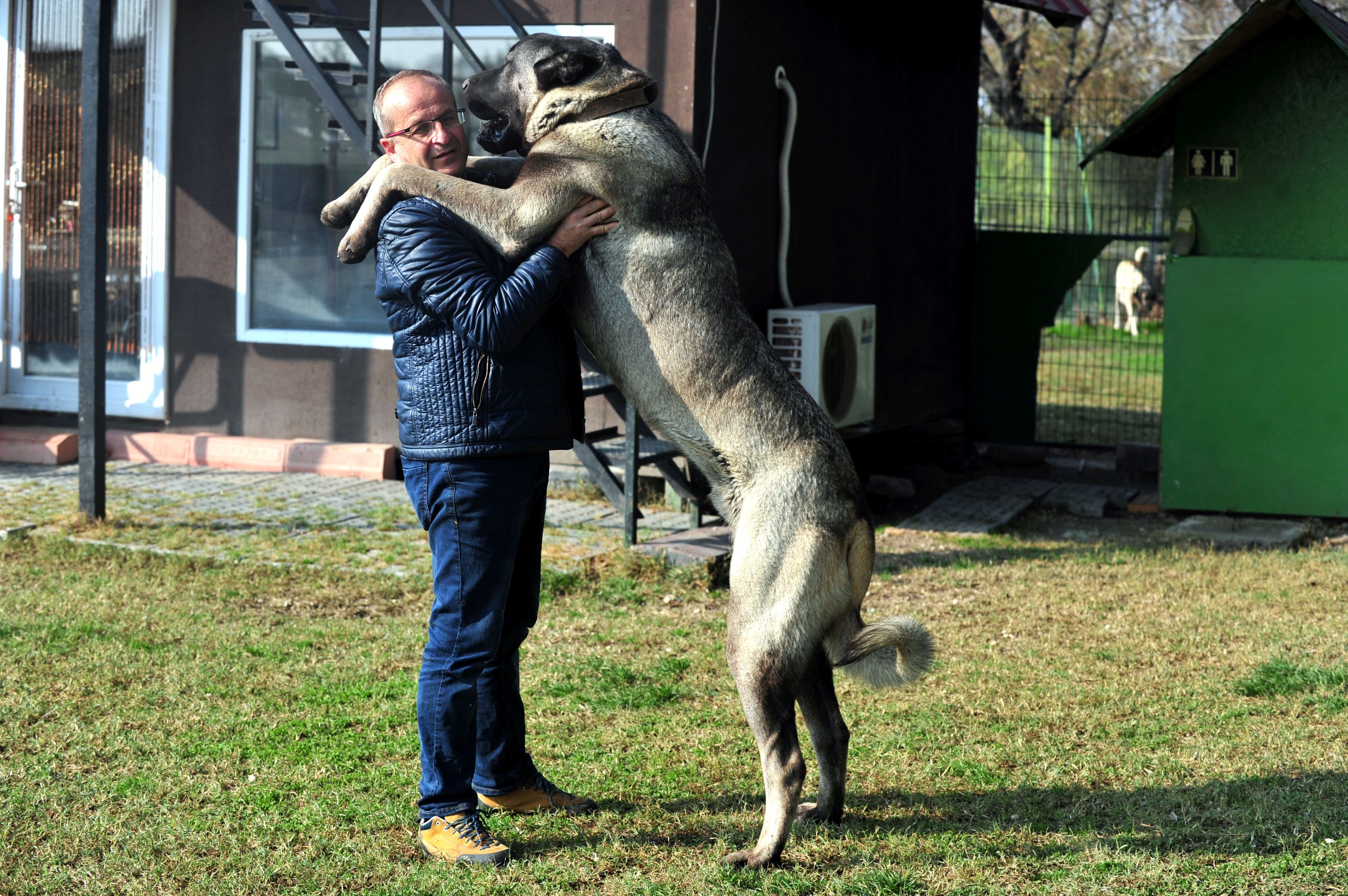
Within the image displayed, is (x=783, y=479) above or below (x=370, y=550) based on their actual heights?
above

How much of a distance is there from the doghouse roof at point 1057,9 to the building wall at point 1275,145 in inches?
91.8

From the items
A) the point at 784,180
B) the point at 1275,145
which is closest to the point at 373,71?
the point at 784,180

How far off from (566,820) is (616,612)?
2253 mm

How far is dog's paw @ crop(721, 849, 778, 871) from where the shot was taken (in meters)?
3.50

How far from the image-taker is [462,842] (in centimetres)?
353

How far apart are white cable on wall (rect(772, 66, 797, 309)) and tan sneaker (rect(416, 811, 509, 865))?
5.39 meters

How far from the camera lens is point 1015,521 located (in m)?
8.68

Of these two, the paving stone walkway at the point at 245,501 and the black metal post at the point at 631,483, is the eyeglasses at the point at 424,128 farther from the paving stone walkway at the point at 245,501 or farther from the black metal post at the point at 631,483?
the paving stone walkway at the point at 245,501

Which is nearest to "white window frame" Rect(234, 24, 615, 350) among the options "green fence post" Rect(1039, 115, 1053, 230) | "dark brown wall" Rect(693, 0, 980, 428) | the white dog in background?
"dark brown wall" Rect(693, 0, 980, 428)

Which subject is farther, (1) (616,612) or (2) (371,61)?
(2) (371,61)

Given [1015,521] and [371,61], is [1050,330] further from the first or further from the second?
[371,61]

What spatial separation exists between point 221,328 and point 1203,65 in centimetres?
683

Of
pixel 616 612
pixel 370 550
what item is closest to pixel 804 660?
pixel 616 612

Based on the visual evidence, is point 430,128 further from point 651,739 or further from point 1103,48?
point 1103,48
